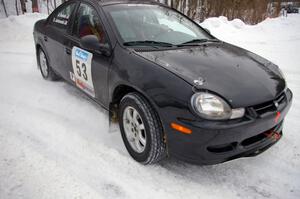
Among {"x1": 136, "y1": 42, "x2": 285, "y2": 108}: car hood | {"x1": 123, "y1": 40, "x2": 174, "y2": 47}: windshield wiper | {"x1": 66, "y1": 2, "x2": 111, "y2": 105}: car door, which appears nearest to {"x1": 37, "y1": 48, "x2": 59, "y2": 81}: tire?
{"x1": 66, "y1": 2, "x2": 111, "y2": 105}: car door

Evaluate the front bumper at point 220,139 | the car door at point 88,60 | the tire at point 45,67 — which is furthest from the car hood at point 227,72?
the tire at point 45,67

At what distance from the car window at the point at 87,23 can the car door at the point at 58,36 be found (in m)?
0.24

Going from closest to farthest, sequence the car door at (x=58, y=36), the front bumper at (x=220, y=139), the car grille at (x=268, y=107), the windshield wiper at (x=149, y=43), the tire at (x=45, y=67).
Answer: the front bumper at (x=220, y=139) → the car grille at (x=268, y=107) → the windshield wiper at (x=149, y=43) → the car door at (x=58, y=36) → the tire at (x=45, y=67)

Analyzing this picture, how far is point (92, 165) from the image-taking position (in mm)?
2512

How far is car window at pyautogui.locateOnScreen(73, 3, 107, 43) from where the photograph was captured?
299 centimetres

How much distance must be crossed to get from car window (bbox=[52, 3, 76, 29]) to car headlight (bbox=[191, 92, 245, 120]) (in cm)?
252

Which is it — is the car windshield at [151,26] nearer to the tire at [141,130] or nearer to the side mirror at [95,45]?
the side mirror at [95,45]

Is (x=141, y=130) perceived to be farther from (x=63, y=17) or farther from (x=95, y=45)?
(x=63, y=17)

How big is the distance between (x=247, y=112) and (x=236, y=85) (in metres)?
0.26

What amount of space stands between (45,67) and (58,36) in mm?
1128

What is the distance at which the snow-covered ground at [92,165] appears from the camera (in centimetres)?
222

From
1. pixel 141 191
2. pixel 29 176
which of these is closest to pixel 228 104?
pixel 141 191

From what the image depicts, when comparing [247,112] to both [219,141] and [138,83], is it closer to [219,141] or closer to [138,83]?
[219,141]

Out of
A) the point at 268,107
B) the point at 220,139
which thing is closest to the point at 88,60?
the point at 220,139
